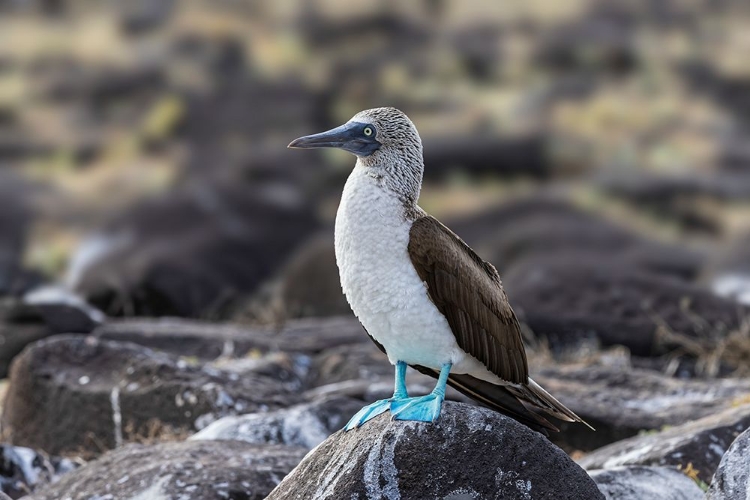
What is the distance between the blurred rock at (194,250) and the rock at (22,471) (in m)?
10.0

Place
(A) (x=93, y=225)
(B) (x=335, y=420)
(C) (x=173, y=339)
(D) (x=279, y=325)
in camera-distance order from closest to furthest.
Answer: (B) (x=335, y=420)
(C) (x=173, y=339)
(D) (x=279, y=325)
(A) (x=93, y=225)

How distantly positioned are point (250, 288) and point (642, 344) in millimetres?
9030

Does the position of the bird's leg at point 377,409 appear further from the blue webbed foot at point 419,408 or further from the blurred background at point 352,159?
the blurred background at point 352,159

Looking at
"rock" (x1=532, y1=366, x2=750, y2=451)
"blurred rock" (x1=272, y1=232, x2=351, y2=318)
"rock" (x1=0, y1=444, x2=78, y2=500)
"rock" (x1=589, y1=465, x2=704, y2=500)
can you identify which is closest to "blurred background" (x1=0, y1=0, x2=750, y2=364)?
"blurred rock" (x1=272, y1=232, x2=351, y2=318)

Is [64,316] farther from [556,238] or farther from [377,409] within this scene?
[556,238]

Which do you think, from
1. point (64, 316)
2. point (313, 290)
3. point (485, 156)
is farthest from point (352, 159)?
point (64, 316)

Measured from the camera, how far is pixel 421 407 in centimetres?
565

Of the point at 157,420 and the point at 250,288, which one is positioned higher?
the point at 157,420

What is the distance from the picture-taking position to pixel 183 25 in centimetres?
3456

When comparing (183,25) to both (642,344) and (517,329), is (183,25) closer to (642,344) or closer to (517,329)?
(642,344)

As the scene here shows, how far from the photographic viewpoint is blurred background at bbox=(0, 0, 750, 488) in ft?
51.6

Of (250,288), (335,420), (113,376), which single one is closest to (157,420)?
(113,376)

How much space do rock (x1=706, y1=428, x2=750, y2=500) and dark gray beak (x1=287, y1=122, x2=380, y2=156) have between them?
2.36 meters

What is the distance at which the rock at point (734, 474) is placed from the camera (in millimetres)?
5648
